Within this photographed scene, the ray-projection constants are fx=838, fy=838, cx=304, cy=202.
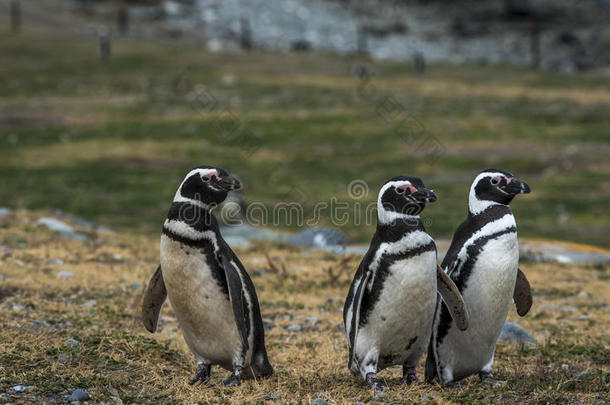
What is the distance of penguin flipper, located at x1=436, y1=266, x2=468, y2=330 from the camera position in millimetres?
5836

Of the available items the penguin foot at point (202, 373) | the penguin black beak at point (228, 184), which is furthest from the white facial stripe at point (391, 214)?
the penguin foot at point (202, 373)

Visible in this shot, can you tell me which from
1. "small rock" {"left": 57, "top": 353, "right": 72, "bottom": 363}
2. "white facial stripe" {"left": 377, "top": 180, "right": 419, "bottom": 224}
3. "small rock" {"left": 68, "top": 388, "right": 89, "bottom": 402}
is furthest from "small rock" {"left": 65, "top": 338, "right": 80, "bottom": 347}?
"white facial stripe" {"left": 377, "top": 180, "right": 419, "bottom": 224}

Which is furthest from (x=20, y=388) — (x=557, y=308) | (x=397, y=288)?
(x=557, y=308)

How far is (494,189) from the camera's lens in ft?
20.3

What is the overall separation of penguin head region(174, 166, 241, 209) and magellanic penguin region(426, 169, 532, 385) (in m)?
1.78

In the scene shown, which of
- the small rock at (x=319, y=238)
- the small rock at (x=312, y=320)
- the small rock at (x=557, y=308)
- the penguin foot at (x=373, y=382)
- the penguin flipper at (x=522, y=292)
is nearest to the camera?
the penguin foot at (x=373, y=382)

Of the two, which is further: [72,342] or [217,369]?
[217,369]

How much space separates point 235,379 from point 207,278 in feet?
2.41

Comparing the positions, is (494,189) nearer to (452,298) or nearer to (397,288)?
(452,298)

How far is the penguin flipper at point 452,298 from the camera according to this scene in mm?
5836

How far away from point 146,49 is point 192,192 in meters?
36.9

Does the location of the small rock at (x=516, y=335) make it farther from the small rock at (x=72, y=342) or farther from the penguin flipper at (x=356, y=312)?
the small rock at (x=72, y=342)

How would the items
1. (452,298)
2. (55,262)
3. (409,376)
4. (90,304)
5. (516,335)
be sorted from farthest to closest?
(55,262)
(90,304)
(516,335)
(409,376)
(452,298)

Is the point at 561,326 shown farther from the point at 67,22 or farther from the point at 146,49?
the point at 67,22
